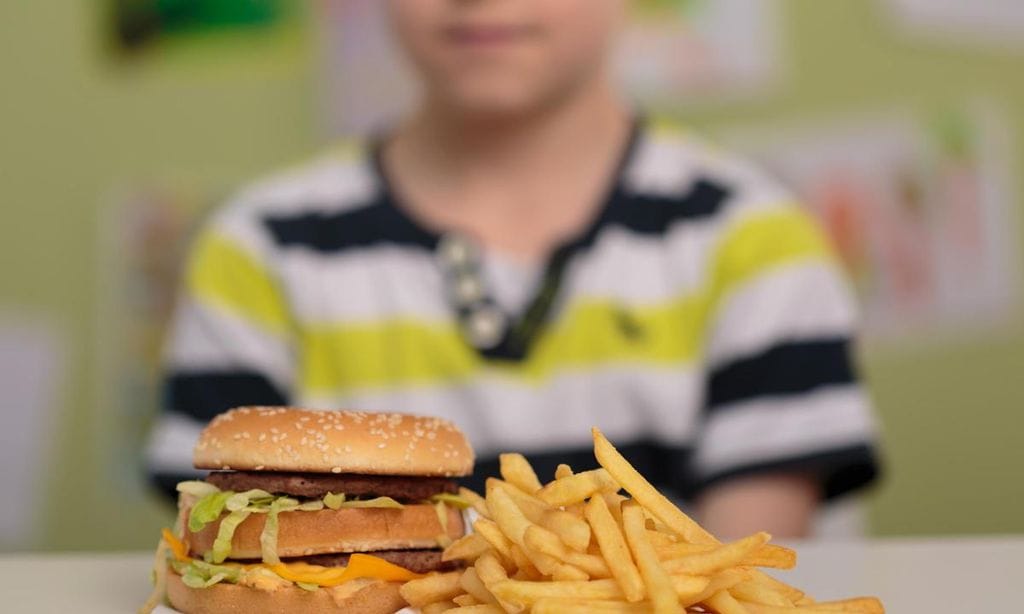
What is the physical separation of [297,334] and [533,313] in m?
0.37

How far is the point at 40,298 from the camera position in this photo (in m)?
2.99

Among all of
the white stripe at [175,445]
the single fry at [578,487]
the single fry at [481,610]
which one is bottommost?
the white stripe at [175,445]

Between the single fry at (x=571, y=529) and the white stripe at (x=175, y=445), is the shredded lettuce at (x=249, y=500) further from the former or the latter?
the white stripe at (x=175, y=445)

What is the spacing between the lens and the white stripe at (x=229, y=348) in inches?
75.1

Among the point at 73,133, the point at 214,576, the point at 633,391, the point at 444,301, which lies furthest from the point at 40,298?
the point at 214,576

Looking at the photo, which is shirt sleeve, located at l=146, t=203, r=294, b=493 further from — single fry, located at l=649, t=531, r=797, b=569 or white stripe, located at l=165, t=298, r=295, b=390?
single fry, located at l=649, t=531, r=797, b=569

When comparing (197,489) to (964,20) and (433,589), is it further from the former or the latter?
(964,20)

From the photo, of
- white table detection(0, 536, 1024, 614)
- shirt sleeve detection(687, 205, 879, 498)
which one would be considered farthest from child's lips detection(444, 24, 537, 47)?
white table detection(0, 536, 1024, 614)

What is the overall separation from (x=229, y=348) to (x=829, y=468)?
91cm

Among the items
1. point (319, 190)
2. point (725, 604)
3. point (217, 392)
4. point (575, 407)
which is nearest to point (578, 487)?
point (725, 604)

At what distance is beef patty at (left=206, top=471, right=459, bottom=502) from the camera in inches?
47.4

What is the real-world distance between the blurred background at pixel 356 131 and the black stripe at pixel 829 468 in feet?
3.14

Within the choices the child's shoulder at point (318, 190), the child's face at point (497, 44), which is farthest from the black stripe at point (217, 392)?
the child's face at point (497, 44)

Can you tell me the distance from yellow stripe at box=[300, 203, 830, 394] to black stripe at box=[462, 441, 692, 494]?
0.12 m
